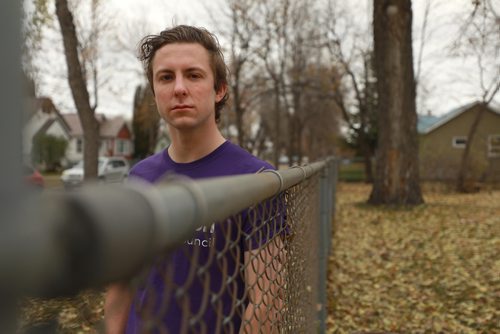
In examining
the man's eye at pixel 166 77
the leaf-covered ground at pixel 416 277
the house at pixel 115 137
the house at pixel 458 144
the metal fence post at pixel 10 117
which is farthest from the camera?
the house at pixel 115 137

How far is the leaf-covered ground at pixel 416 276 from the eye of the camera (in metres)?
5.51

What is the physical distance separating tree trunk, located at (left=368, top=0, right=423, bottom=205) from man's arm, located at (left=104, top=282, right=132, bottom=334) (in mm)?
13066

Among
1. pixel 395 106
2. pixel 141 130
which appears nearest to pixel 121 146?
pixel 141 130

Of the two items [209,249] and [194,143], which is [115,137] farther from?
[209,249]

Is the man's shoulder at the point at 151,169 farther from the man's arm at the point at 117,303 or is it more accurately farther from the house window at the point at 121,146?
the house window at the point at 121,146

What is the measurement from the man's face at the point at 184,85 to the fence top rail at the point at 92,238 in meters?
1.42

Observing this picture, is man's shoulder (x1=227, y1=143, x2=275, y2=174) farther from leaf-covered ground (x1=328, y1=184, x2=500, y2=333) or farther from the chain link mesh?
leaf-covered ground (x1=328, y1=184, x2=500, y2=333)

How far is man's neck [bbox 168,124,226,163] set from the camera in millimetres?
2043

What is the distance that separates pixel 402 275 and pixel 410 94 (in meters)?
8.28

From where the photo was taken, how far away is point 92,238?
16.0 inches

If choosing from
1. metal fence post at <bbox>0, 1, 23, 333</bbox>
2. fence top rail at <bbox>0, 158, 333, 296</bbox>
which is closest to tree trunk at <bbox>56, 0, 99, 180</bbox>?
fence top rail at <bbox>0, 158, 333, 296</bbox>

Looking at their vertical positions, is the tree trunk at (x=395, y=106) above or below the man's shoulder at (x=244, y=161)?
above

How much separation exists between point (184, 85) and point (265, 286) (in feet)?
2.71

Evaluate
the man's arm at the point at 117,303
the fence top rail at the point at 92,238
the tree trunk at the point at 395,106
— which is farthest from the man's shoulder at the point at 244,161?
the tree trunk at the point at 395,106
